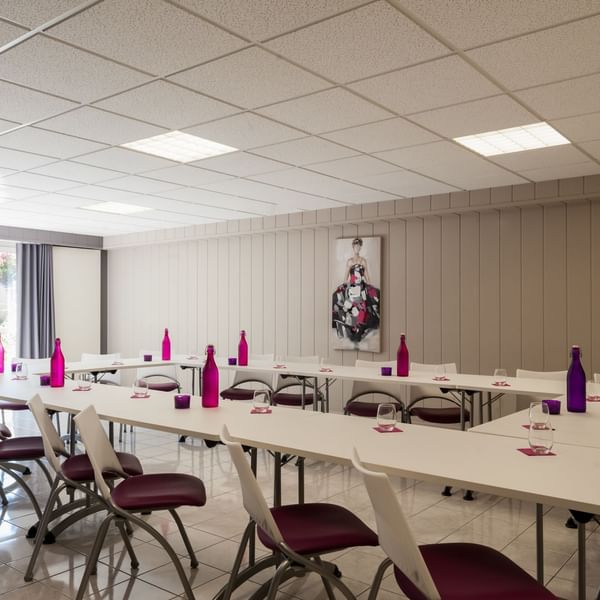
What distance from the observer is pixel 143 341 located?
10172 mm

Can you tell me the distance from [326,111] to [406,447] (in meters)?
2.29

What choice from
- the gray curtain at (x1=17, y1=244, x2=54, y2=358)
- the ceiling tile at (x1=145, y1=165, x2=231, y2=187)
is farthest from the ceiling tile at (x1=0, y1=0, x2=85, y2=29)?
the gray curtain at (x1=17, y1=244, x2=54, y2=358)

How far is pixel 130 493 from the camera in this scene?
2793mm

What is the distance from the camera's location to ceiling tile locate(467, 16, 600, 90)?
2.75 m

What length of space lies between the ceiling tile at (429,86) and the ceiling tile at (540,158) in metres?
1.58

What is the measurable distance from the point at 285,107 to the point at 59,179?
3025mm

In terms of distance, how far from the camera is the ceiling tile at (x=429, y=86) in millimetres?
3174

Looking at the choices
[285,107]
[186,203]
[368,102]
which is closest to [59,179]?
[186,203]

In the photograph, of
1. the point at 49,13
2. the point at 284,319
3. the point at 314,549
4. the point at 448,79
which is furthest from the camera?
the point at 284,319

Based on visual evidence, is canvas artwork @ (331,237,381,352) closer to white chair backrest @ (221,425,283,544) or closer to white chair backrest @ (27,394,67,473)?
white chair backrest @ (27,394,67,473)

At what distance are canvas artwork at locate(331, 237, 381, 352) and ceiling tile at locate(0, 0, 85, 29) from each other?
520cm

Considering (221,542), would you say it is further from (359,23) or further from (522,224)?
(522,224)

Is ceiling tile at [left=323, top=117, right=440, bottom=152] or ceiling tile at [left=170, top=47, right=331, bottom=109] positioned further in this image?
ceiling tile at [left=323, top=117, right=440, bottom=152]

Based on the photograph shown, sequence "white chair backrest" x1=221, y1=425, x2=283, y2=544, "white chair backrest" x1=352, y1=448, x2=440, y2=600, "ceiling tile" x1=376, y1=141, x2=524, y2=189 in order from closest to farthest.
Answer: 1. "white chair backrest" x1=352, y1=448, x2=440, y2=600
2. "white chair backrest" x1=221, y1=425, x2=283, y2=544
3. "ceiling tile" x1=376, y1=141, x2=524, y2=189
